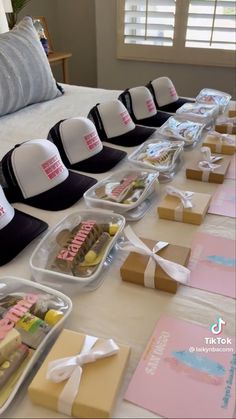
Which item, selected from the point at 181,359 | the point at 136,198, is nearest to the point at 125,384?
the point at 181,359

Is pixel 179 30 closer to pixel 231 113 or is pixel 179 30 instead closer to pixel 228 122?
pixel 231 113

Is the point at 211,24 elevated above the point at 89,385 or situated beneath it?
elevated above

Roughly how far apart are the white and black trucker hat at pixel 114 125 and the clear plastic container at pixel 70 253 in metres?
0.50

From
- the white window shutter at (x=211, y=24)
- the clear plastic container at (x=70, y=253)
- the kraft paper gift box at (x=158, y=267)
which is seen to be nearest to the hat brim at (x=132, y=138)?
the clear plastic container at (x=70, y=253)

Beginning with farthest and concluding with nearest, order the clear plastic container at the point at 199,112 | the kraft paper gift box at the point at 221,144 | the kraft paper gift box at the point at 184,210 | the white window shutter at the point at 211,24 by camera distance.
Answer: the white window shutter at the point at 211,24 < the clear plastic container at the point at 199,112 < the kraft paper gift box at the point at 221,144 < the kraft paper gift box at the point at 184,210

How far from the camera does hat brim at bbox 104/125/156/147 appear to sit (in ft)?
4.27

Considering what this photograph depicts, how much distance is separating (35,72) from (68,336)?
54.8 inches

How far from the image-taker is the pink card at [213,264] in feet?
2.35

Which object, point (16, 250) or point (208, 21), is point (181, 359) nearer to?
point (16, 250)

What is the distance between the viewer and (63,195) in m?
0.99

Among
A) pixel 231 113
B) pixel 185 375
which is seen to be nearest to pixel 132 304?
pixel 185 375

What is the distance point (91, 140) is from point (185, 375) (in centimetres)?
78

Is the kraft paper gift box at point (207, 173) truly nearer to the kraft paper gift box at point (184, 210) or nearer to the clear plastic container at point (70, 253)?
the kraft paper gift box at point (184, 210)

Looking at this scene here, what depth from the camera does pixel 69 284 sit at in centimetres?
70
